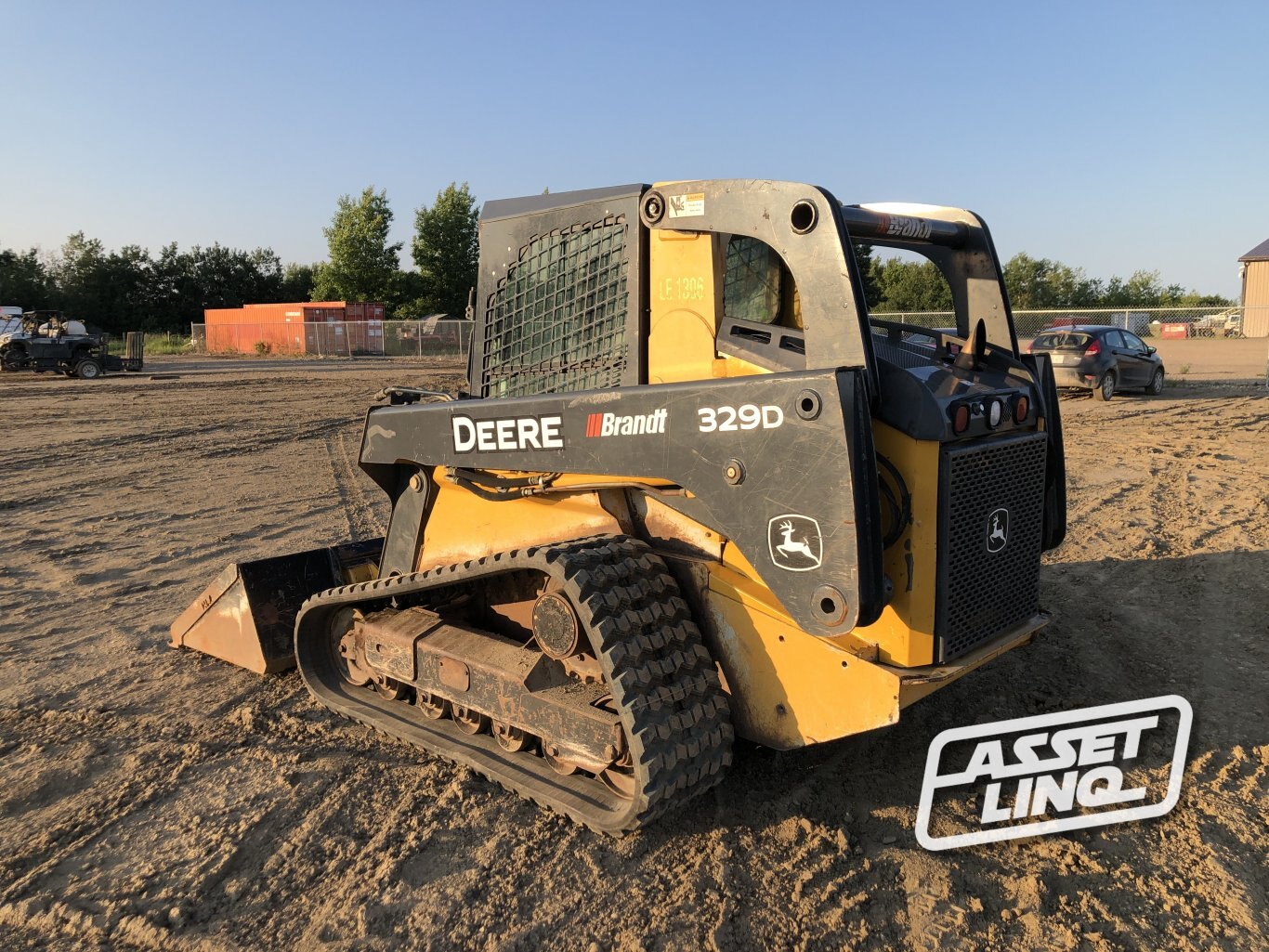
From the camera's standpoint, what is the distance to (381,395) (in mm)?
4453

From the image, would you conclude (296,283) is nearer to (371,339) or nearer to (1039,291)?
(371,339)

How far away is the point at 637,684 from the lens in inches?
116

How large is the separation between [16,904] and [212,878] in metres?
0.59

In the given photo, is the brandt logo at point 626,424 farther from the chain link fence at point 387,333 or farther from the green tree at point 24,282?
the green tree at point 24,282

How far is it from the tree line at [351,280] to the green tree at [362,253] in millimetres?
51

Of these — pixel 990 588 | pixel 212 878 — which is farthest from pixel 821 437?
pixel 212 878

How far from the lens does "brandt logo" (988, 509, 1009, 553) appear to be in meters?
3.29

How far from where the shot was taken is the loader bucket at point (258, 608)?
480 centimetres

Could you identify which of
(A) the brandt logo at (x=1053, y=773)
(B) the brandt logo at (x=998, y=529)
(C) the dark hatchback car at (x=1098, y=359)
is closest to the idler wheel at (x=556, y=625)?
(A) the brandt logo at (x=1053, y=773)

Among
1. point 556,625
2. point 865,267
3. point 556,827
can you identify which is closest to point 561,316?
point 556,625

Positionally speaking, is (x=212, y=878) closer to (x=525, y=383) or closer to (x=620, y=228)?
(x=525, y=383)

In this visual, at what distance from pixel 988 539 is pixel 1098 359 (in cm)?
1649

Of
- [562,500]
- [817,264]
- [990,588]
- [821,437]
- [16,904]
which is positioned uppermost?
[817,264]

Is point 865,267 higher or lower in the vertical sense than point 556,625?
higher
